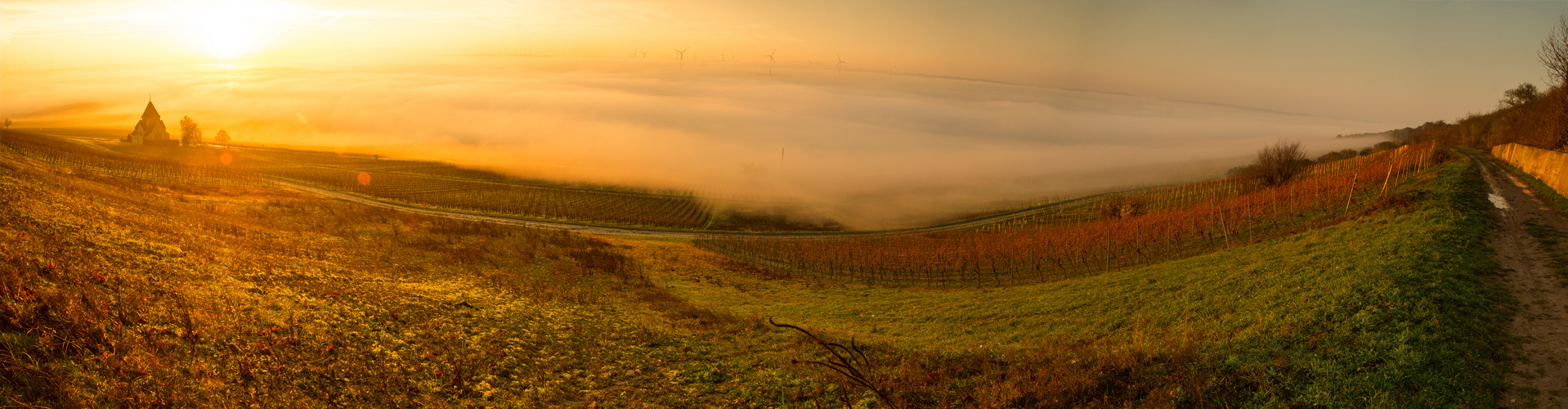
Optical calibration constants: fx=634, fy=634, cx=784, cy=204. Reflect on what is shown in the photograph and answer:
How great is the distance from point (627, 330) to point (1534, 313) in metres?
21.9

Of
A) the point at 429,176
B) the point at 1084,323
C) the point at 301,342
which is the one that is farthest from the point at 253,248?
the point at 429,176

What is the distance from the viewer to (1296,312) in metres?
14.2

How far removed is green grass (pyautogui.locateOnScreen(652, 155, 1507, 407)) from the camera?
10.7m

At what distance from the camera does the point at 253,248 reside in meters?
18.7

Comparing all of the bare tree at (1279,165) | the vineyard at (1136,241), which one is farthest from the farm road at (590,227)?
the bare tree at (1279,165)

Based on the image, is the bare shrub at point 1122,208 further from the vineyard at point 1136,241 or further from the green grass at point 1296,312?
the green grass at point 1296,312

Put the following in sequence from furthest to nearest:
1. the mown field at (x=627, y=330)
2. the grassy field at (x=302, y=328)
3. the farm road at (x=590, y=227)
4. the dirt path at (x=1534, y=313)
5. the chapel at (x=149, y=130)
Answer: the chapel at (x=149, y=130), the farm road at (x=590, y=227), the dirt path at (x=1534, y=313), the mown field at (x=627, y=330), the grassy field at (x=302, y=328)

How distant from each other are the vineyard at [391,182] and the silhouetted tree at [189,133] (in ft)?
15.5

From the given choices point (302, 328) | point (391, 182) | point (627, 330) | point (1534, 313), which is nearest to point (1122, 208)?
point (1534, 313)

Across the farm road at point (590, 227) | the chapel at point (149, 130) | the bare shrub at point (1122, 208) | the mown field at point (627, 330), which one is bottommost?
the farm road at point (590, 227)

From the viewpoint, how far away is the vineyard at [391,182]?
80.6m

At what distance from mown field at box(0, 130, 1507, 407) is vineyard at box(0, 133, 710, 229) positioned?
71.0 meters

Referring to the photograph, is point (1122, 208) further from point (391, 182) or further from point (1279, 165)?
point (391, 182)

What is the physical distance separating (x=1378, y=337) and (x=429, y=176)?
163 metres
